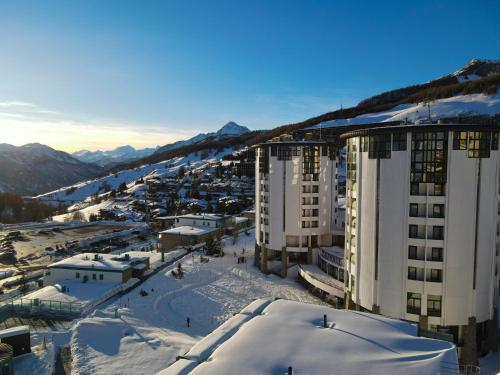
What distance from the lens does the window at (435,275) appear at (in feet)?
94.6

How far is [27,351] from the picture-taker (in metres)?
26.2

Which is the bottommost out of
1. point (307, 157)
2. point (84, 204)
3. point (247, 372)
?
point (84, 204)

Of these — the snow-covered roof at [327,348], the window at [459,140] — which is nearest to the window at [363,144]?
the window at [459,140]

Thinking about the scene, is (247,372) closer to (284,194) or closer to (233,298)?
(233,298)

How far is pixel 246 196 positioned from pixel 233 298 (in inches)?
3464

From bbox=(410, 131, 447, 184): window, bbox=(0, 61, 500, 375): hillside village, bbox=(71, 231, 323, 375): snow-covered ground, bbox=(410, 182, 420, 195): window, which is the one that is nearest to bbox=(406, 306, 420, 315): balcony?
bbox=(0, 61, 500, 375): hillside village

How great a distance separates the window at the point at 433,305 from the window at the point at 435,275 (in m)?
1.39

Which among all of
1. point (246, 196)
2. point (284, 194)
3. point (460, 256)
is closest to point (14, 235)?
point (246, 196)

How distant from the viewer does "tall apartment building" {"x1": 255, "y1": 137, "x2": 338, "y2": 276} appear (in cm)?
5347

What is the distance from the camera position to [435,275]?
29.0m

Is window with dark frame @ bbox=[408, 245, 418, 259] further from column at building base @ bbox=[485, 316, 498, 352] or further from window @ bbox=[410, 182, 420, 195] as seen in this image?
column at building base @ bbox=[485, 316, 498, 352]

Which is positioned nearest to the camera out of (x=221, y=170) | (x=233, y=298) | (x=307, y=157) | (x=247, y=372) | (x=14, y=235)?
(x=247, y=372)

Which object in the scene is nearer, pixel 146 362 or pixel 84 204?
pixel 146 362

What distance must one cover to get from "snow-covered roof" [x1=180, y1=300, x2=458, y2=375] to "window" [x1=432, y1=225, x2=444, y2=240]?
12.4m
